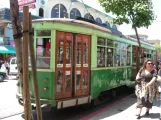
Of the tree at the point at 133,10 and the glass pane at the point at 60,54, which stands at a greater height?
the tree at the point at 133,10

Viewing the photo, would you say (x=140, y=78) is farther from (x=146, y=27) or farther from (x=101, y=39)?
(x=146, y=27)

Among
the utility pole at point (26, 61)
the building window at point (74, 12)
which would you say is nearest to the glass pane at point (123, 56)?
the utility pole at point (26, 61)

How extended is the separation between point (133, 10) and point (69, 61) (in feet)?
18.7

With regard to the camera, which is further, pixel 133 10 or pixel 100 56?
pixel 133 10

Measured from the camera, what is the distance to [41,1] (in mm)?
30859

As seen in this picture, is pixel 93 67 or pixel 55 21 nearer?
pixel 55 21

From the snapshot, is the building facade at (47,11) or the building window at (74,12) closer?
the building facade at (47,11)

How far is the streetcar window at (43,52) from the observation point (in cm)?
743

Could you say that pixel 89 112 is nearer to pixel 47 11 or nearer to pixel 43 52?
pixel 43 52

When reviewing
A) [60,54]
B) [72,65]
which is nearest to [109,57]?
[72,65]

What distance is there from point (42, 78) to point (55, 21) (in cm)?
153

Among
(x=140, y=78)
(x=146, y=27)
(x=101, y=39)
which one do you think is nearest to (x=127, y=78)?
(x=146, y=27)

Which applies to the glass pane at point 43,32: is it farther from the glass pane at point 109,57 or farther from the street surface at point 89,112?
the glass pane at point 109,57

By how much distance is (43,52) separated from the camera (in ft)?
24.6
